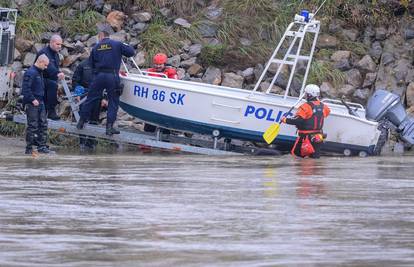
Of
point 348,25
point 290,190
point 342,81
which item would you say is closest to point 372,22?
point 348,25

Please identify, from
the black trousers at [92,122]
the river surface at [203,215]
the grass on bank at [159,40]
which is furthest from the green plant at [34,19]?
the river surface at [203,215]

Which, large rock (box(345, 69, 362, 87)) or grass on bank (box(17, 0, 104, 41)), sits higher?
grass on bank (box(17, 0, 104, 41))

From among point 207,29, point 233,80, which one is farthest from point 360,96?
point 207,29

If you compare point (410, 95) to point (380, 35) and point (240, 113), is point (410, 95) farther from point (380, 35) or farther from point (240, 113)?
point (240, 113)

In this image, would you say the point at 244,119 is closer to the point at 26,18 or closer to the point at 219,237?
the point at 26,18

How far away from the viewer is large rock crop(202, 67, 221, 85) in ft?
70.7

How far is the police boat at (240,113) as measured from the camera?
18.3 meters

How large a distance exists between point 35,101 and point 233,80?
218 inches

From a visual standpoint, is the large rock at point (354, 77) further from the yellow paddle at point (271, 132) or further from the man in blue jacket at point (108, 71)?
the man in blue jacket at point (108, 71)

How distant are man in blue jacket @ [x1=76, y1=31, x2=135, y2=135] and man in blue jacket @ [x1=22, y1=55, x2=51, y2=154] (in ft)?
3.76

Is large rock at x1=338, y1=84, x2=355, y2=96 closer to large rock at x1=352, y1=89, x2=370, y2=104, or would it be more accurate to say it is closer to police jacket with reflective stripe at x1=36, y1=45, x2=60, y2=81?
large rock at x1=352, y1=89, x2=370, y2=104

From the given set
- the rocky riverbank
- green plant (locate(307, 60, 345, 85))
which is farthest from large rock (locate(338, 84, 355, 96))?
green plant (locate(307, 60, 345, 85))

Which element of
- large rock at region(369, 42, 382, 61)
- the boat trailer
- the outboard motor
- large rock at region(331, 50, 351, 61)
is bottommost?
the boat trailer

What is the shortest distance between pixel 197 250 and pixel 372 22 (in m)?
16.0
